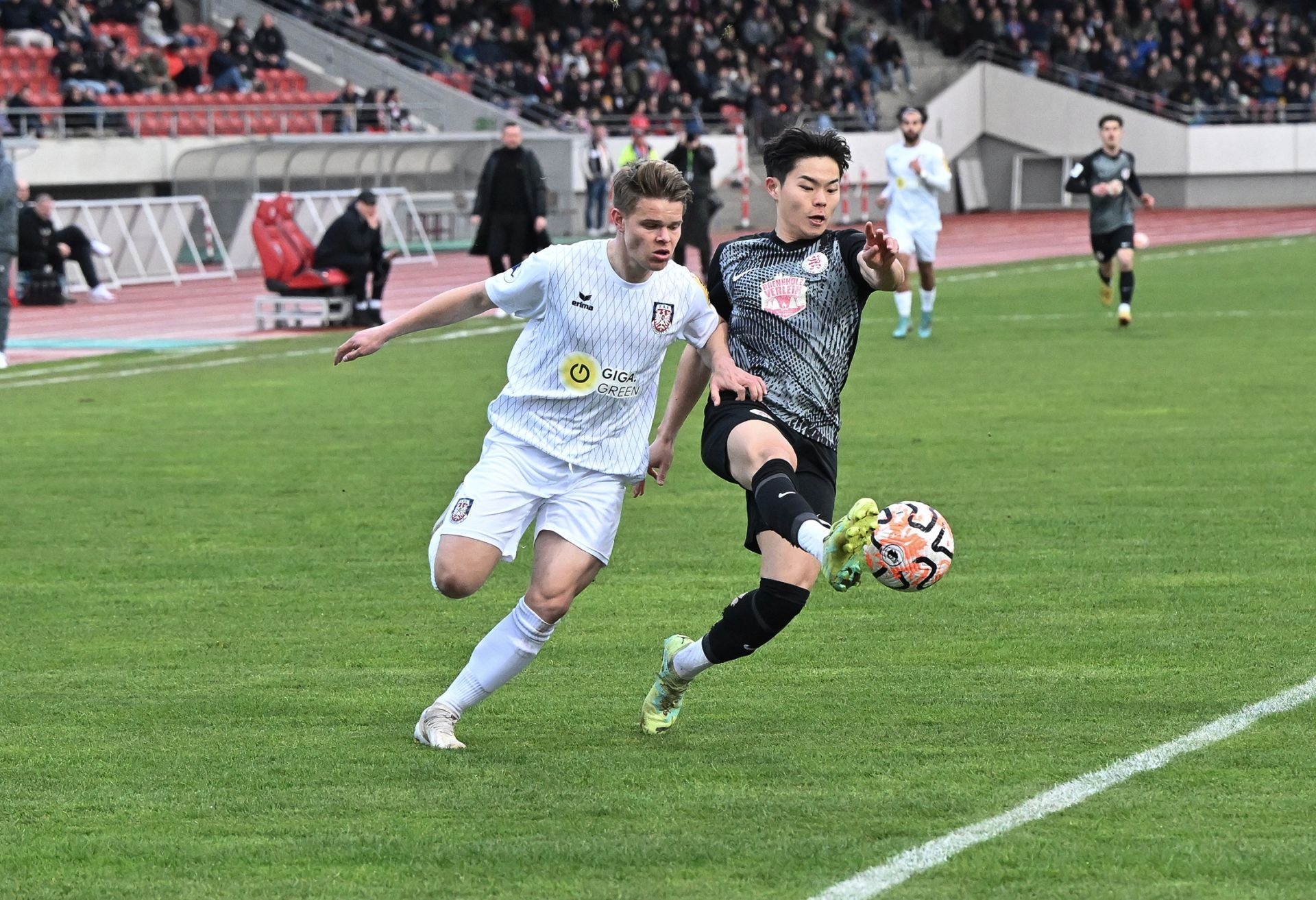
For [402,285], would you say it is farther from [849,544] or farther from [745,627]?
[849,544]

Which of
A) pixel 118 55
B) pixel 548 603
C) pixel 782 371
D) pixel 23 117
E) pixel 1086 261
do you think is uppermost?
pixel 782 371

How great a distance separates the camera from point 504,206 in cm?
2245

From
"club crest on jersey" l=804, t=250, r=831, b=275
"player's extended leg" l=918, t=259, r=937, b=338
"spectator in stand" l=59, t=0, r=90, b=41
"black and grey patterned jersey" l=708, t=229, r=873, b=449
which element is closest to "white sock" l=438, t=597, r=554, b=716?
"black and grey patterned jersey" l=708, t=229, r=873, b=449

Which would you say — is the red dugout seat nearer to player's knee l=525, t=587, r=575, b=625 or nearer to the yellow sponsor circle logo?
the yellow sponsor circle logo

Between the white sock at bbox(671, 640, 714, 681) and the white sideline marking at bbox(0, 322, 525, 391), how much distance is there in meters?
11.6

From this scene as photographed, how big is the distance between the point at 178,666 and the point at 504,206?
613 inches

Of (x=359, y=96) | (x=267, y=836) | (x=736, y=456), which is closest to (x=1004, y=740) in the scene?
(x=736, y=456)

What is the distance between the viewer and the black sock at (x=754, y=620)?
5980mm

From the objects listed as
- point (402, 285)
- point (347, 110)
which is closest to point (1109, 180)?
point (402, 285)

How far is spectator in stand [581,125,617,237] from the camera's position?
38.6 metres

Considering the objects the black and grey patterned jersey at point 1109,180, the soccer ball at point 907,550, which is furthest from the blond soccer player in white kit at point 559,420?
the black and grey patterned jersey at point 1109,180

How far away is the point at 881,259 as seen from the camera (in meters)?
6.17

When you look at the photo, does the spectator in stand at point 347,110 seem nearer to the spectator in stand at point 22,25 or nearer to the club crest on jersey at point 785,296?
→ the spectator in stand at point 22,25

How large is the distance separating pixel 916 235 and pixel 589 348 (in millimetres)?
14357
